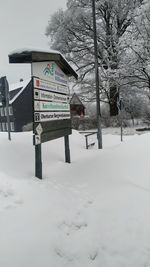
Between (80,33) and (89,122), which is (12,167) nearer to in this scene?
(89,122)

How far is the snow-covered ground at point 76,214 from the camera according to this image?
11.1 ft

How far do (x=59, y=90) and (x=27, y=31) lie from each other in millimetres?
14981

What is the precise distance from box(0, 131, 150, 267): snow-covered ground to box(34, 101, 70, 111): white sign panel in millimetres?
1333

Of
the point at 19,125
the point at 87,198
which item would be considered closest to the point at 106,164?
the point at 87,198

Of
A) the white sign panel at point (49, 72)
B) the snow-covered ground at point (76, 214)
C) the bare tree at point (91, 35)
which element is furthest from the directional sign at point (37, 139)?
the bare tree at point (91, 35)

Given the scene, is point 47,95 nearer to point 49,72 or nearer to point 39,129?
point 49,72

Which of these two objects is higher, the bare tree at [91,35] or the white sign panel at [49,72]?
the bare tree at [91,35]

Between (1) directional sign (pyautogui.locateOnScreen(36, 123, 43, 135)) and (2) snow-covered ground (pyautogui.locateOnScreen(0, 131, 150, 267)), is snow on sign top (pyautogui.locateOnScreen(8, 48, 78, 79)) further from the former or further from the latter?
(2) snow-covered ground (pyautogui.locateOnScreen(0, 131, 150, 267))

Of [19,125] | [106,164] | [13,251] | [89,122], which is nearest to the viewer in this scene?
[13,251]

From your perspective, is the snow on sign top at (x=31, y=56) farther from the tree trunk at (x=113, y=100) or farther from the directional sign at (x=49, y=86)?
the tree trunk at (x=113, y=100)

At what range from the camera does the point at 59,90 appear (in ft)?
24.4

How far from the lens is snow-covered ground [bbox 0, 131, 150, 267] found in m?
3.39

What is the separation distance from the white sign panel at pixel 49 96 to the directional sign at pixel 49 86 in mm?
98

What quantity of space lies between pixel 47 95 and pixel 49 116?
0.49 meters
